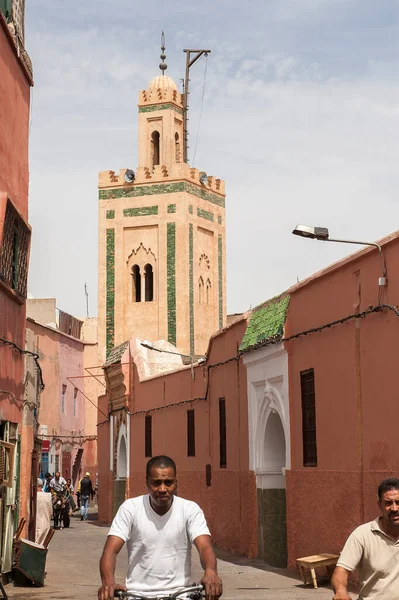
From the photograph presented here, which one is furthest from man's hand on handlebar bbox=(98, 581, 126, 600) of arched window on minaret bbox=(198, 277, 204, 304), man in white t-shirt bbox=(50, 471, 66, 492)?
arched window on minaret bbox=(198, 277, 204, 304)

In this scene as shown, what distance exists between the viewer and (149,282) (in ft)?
154

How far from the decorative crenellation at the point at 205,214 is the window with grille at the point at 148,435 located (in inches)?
793

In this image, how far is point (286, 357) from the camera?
15.7m

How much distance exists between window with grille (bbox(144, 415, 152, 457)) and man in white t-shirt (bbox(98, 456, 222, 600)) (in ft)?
73.0

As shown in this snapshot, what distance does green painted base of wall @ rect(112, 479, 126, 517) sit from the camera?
3027 cm

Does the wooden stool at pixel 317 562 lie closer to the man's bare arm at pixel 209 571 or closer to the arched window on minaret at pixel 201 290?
the man's bare arm at pixel 209 571

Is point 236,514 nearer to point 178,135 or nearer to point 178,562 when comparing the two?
point 178,562

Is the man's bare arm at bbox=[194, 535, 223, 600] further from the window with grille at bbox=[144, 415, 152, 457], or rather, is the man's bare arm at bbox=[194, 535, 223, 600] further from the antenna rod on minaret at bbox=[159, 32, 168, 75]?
the antenna rod on minaret at bbox=[159, 32, 168, 75]

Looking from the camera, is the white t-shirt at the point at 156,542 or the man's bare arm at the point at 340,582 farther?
the white t-shirt at the point at 156,542

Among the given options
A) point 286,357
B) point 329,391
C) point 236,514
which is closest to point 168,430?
point 236,514

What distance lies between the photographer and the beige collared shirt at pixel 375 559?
5.19 meters

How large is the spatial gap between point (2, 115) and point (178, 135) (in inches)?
1390

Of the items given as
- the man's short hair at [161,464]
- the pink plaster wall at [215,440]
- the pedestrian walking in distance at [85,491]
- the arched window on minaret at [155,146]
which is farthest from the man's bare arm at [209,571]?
the arched window on minaret at [155,146]

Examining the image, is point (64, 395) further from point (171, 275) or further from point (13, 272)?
point (13, 272)
